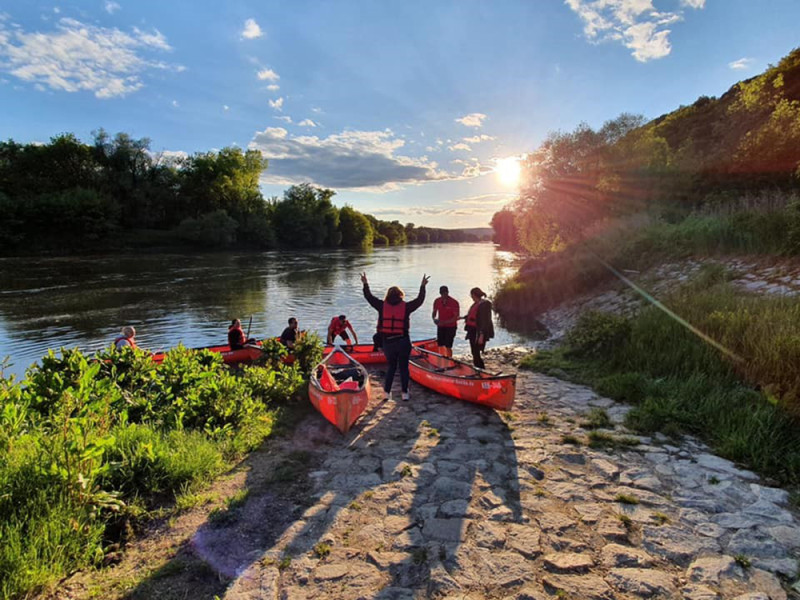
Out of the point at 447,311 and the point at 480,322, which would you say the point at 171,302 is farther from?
the point at 480,322

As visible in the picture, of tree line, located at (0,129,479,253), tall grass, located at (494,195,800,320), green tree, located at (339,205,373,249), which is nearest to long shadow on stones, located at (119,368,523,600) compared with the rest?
tall grass, located at (494,195,800,320)

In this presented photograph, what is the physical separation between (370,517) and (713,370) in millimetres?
6308

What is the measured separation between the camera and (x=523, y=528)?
374 centimetres

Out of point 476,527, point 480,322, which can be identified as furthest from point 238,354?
point 476,527

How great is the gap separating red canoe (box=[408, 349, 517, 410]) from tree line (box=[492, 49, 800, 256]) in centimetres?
1722

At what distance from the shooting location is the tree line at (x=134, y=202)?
4928cm

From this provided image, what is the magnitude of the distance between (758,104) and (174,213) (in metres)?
74.1

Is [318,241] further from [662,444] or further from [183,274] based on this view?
[662,444]

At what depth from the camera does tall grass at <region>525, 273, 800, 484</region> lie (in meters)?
5.01

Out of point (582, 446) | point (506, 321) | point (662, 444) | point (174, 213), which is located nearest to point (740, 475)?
point (662, 444)

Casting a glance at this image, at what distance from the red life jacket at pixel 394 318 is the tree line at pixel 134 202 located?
185 feet

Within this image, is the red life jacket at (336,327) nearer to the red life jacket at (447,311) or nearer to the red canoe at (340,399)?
the red life jacket at (447,311)

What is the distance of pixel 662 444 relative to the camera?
532 centimetres

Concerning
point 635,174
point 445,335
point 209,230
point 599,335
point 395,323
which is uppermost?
point 635,174
